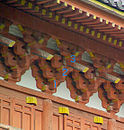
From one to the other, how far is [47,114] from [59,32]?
176 centimetres

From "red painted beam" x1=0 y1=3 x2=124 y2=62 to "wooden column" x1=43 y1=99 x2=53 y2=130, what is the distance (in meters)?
1.42

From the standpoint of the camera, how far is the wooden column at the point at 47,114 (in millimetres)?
15867

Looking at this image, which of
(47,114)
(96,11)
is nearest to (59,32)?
(96,11)

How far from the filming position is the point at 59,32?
16016 mm

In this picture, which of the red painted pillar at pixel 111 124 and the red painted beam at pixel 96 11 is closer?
the red painted beam at pixel 96 11

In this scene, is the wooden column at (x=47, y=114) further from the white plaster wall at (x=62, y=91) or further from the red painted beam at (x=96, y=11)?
the red painted beam at (x=96, y=11)

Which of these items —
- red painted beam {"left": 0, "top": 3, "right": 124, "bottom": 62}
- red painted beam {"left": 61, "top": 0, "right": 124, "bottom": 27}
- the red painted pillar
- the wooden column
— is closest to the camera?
red painted beam {"left": 61, "top": 0, "right": 124, "bottom": 27}

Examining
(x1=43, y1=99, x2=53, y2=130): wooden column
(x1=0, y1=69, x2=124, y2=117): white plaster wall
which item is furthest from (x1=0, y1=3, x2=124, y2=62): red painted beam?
(x1=43, y1=99, x2=53, y2=130): wooden column

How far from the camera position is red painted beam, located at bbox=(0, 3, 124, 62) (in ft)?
49.8

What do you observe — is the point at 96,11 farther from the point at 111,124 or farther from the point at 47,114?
the point at 111,124

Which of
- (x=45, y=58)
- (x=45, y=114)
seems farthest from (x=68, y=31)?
(x=45, y=114)

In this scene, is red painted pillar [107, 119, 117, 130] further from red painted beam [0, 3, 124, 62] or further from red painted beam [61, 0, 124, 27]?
red painted beam [61, 0, 124, 27]

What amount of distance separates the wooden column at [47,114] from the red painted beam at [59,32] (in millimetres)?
1423

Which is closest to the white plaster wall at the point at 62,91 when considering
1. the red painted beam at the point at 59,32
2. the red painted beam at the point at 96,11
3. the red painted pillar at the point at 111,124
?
the red painted pillar at the point at 111,124
